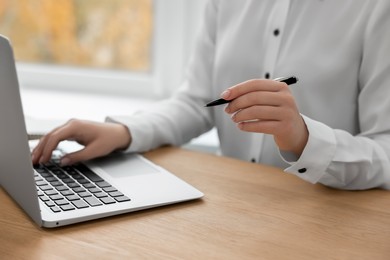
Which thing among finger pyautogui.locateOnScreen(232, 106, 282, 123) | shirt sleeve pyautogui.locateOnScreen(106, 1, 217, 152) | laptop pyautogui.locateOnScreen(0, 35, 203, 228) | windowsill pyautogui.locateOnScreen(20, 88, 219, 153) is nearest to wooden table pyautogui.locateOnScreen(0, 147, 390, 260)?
laptop pyautogui.locateOnScreen(0, 35, 203, 228)

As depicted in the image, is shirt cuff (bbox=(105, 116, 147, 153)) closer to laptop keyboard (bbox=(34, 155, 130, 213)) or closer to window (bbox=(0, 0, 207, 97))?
laptop keyboard (bbox=(34, 155, 130, 213))

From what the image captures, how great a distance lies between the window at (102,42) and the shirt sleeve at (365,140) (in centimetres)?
88

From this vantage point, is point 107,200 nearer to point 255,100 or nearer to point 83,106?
point 255,100

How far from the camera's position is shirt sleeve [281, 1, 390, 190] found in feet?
3.07

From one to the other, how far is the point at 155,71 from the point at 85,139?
0.99 meters

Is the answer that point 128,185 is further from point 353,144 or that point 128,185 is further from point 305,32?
point 305,32

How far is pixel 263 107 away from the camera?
86 centimetres

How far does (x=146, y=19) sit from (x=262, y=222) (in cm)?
133

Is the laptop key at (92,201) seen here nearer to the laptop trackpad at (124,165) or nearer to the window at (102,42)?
the laptop trackpad at (124,165)

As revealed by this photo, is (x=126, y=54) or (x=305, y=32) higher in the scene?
(x=305, y=32)

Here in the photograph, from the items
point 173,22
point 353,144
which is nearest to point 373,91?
point 353,144

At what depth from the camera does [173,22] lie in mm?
1915

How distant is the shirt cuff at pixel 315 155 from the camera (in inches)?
36.4

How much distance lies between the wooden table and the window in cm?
103
